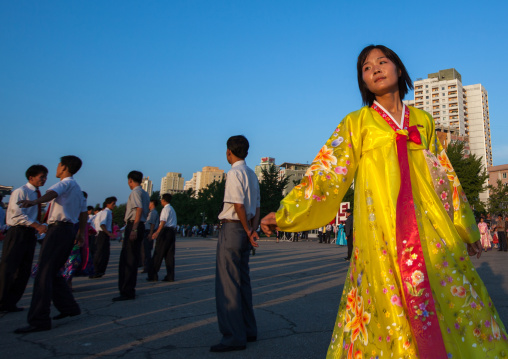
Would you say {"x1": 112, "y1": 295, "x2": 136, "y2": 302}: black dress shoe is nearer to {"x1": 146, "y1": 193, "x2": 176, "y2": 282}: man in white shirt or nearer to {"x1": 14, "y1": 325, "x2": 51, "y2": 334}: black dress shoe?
{"x1": 14, "y1": 325, "x2": 51, "y2": 334}: black dress shoe

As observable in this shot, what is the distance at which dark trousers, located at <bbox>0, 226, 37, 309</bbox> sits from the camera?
4742 mm

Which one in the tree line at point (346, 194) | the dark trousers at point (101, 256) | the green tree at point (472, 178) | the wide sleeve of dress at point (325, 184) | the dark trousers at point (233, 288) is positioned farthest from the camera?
the tree line at point (346, 194)

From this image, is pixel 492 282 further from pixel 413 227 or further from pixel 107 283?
pixel 107 283

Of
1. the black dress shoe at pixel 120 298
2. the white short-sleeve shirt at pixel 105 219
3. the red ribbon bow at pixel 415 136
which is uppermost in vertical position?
the red ribbon bow at pixel 415 136

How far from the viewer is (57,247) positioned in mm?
4137

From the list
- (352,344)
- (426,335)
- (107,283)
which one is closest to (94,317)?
(107,283)

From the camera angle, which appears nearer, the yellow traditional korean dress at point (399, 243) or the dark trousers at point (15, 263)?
the yellow traditional korean dress at point (399, 243)

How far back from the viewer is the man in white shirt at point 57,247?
3.91 meters

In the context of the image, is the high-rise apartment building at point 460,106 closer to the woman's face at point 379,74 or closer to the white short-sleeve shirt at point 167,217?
the white short-sleeve shirt at point 167,217

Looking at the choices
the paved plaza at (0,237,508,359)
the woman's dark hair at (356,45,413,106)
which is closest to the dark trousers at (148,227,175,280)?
the paved plaza at (0,237,508,359)

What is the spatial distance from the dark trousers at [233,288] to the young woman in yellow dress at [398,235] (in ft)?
4.85


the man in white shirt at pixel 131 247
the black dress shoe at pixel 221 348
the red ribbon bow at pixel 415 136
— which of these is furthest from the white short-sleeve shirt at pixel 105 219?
the red ribbon bow at pixel 415 136

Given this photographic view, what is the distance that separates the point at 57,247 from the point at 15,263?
1.15 m

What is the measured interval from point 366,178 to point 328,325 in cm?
247
